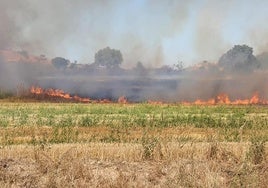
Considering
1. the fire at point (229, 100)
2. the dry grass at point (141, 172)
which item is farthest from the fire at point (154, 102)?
the dry grass at point (141, 172)

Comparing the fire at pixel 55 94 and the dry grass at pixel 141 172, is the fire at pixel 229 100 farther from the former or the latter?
the dry grass at pixel 141 172

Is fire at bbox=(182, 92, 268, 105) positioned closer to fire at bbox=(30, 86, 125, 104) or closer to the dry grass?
fire at bbox=(30, 86, 125, 104)

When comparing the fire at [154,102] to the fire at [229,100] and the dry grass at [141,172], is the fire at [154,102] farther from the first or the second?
the dry grass at [141,172]

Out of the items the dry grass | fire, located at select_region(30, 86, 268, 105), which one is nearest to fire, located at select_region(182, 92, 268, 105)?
fire, located at select_region(30, 86, 268, 105)

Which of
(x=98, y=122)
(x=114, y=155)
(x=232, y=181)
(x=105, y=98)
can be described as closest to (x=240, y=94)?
(x=105, y=98)

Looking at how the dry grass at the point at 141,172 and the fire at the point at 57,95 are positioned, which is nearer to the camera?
the dry grass at the point at 141,172

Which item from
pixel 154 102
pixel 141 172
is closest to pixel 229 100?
pixel 154 102

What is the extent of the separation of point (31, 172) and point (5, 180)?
100 cm

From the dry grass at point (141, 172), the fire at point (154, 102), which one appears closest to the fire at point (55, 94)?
the fire at point (154, 102)

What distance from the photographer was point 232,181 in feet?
46.9

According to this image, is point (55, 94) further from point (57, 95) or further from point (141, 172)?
point (141, 172)

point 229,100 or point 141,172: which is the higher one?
point 229,100

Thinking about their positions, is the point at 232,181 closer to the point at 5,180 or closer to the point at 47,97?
the point at 5,180

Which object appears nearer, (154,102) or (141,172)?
(141,172)
